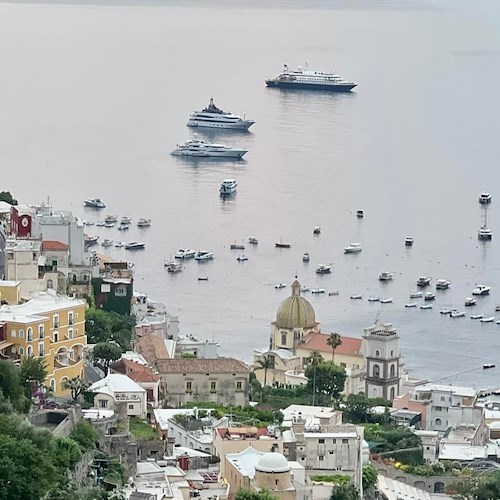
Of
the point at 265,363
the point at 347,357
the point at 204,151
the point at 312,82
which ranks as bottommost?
the point at 265,363

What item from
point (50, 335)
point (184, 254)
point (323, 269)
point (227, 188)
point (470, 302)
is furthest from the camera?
point (227, 188)

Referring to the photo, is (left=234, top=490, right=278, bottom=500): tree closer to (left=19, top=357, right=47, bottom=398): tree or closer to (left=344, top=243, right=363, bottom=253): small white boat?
(left=19, top=357, right=47, bottom=398): tree

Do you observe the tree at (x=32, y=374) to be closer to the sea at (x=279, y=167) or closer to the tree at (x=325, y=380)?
the tree at (x=325, y=380)

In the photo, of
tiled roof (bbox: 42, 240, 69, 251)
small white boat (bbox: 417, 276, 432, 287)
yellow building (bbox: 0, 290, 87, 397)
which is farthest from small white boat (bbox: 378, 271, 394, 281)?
yellow building (bbox: 0, 290, 87, 397)

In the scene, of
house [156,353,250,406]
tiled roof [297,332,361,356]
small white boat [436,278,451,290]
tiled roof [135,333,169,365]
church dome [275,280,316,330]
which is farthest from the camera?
small white boat [436,278,451,290]

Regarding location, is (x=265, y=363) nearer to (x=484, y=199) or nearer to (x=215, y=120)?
(x=484, y=199)

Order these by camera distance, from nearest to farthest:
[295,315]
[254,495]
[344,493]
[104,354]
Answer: [254,495]
[344,493]
[104,354]
[295,315]

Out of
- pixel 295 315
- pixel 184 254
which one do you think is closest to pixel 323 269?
pixel 184 254
